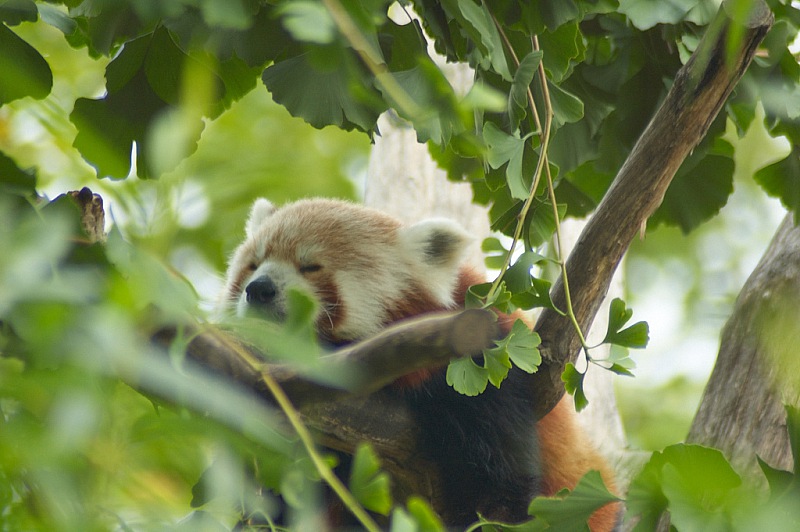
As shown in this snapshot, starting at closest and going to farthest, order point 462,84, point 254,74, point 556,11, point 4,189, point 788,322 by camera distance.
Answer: point 4,189
point 556,11
point 254,74
point 788,322
point 462,84

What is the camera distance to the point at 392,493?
232 centimetres

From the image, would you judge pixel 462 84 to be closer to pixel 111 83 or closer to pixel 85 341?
pixel 111 83

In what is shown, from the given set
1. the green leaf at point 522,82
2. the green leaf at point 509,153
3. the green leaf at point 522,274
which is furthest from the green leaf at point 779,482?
the green leaf at point 522,82

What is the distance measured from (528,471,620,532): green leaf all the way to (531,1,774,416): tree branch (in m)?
0.69

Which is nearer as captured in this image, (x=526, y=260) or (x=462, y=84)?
(x=526, y=260)

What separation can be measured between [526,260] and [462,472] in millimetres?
774

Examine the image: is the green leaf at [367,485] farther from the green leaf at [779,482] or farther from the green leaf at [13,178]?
the green leaf at [779,482]

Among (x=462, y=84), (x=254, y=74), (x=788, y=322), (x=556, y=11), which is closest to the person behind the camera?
(x=556, y=11)

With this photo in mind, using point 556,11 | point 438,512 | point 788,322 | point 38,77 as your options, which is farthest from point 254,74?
point 788,322

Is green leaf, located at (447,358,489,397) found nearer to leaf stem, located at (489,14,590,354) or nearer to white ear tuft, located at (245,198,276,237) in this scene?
leaf stem, located at (489,14,590,354)

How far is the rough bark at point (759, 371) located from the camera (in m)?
2.57

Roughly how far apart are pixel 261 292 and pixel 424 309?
1.90 ft

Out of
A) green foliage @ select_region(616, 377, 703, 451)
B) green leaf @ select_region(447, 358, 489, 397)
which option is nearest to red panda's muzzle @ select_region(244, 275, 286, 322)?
green leaf @ select_region(447, 358, 489, 397)

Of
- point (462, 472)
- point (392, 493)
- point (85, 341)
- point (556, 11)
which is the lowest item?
point (392, 493)
